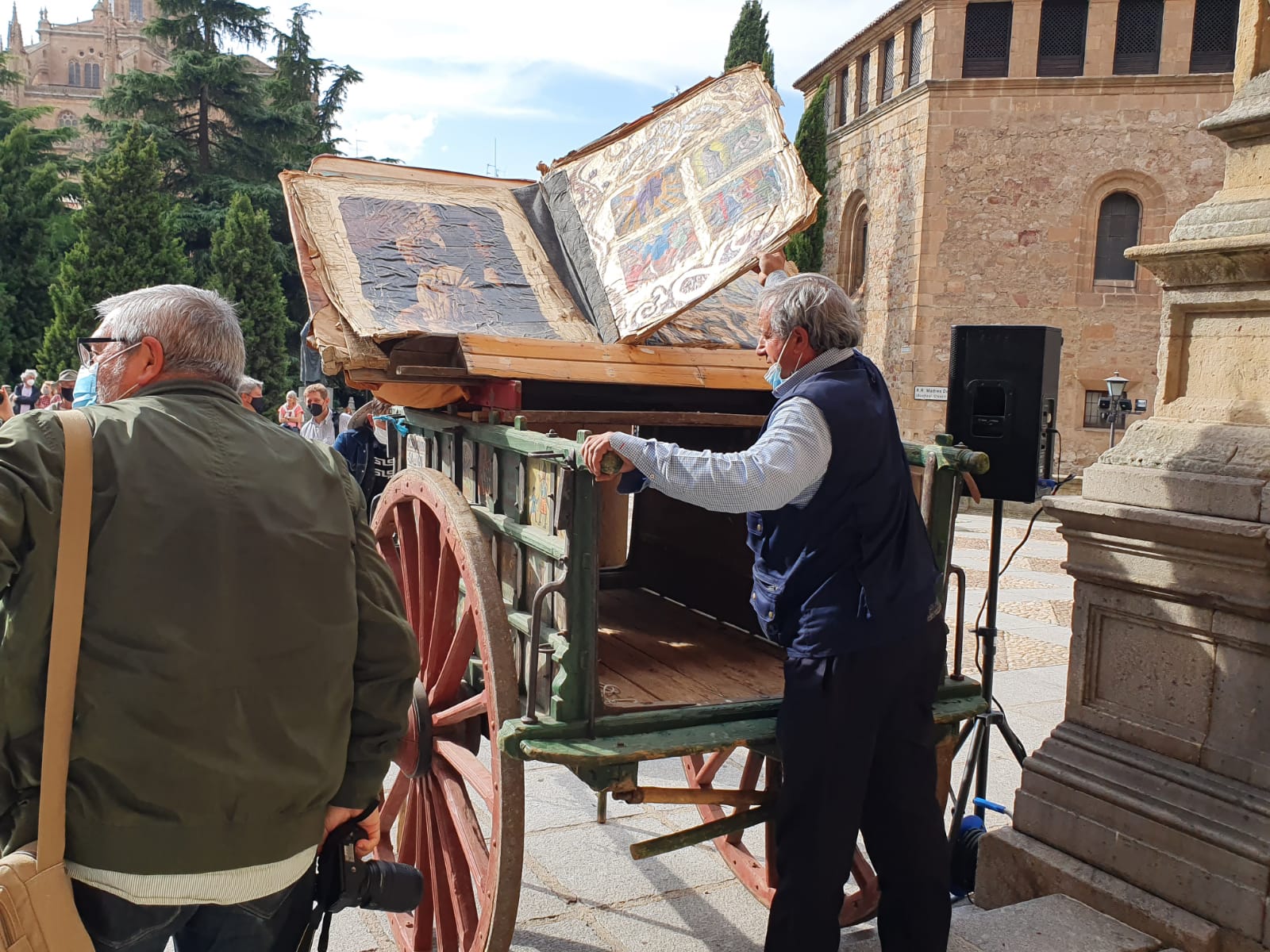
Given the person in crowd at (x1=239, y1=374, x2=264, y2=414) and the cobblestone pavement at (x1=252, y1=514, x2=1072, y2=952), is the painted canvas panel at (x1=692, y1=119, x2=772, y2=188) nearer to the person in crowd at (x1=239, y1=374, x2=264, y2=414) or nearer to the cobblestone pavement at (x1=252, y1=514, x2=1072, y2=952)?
the person in crowd at (x1=239, y1=374, x2=264, y2=414)

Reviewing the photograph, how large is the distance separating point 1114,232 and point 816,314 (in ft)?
67.8

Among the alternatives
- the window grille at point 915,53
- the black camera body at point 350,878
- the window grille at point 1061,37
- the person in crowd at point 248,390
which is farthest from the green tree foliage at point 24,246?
the black camera body at point 350,878

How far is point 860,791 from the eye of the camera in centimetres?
221

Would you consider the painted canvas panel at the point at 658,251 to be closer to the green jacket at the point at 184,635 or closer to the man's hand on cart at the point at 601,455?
the man's hand on cart at the point at 601,455

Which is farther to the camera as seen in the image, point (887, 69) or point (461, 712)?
point (887, 69)

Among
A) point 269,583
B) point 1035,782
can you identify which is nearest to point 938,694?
point 1035,782

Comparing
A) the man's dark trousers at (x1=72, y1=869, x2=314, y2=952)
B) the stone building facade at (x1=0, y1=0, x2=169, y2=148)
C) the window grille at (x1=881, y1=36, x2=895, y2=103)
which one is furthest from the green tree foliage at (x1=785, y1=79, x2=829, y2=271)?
the stone building facade at (x1=0, y1=0, x2=169, y2=148)

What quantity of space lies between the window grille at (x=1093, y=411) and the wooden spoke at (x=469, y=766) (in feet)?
65.6

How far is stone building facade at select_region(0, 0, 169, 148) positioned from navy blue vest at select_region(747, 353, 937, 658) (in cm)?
7589

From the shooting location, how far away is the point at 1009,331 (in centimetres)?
345

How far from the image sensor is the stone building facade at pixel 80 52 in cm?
6625

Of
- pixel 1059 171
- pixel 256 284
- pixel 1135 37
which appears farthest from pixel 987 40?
pixel 256 284

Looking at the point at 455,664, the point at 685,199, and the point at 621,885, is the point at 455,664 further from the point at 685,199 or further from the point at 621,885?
the point at 685,199

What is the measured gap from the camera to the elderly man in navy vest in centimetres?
208
